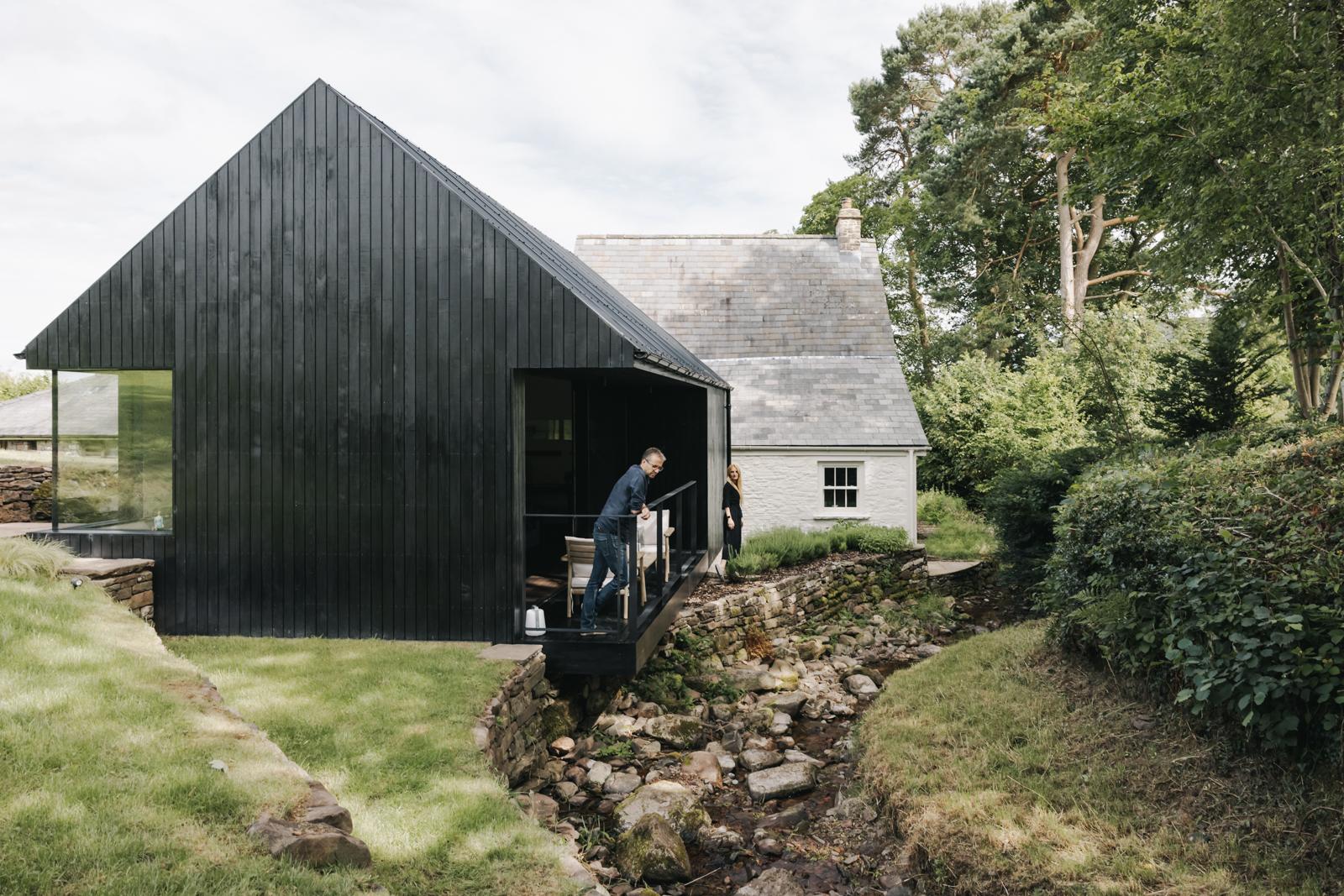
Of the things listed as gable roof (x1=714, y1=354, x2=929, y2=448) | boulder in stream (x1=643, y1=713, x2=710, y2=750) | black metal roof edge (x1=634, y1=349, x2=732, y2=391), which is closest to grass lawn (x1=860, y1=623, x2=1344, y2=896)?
boulder in stream (x1=643, y1=713, x2=710, y2=750)

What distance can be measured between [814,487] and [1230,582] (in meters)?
13.4

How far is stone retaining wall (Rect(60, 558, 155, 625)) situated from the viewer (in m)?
8.32

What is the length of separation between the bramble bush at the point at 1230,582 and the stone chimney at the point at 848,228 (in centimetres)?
1605

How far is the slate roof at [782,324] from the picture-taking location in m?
19.6

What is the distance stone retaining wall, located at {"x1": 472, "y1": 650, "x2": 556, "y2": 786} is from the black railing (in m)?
0.57

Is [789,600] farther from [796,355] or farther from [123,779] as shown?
[123,779]

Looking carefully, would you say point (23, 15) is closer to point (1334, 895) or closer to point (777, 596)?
point (777, 596)

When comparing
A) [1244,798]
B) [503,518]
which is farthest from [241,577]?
[1244,798]

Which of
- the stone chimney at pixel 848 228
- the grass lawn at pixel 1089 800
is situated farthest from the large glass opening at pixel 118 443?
the stone chimney at pixel 848 228

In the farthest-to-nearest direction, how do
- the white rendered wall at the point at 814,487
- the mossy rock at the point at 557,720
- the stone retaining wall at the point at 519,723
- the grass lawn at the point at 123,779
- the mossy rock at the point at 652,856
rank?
the white rendered wall at the point at 814,487, the mossy rock at the point at 557,720, the stone retaining wall at the point at 519,723, the mossy rock at the point at 652,856, the grass lawn at the point at 123,779

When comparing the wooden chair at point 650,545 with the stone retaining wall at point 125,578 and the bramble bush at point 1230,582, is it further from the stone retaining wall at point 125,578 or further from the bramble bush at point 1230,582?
the stone retaining wall at point 125,578

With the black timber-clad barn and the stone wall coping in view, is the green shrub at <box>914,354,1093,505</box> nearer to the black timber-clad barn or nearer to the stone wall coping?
the black timber-clad barn

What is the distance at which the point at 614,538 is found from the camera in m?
8.05

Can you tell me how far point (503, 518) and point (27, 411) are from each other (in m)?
19.1
